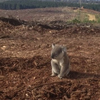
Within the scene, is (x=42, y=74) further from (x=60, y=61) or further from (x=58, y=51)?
(x=58, y=51)

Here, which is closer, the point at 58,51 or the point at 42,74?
the point at 58,51

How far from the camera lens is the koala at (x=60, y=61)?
6941 millimetres

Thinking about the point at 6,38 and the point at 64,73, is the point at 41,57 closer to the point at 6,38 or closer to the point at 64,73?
the point at 64,73

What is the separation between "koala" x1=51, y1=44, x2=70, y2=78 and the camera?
694 cm

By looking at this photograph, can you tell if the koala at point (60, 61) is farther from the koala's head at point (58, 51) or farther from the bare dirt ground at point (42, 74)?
the bare dirt ground at point (42, 74)

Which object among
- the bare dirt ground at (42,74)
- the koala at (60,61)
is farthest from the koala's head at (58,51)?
the bare dirt ground at (42,74)

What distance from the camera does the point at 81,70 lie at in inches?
313

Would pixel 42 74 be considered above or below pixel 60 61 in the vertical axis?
below

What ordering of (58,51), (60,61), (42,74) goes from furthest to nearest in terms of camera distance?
(42,74) < (60,61) < (58,51)

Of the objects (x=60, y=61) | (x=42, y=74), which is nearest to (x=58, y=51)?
(x=60, y=61)

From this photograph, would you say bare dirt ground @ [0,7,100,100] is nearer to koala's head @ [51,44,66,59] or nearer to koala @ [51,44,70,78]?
koala @ [51,44,70,78]

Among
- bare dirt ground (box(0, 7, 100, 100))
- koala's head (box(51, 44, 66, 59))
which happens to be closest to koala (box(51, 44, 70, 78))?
koala's head (box(51, 44, 66, 59))

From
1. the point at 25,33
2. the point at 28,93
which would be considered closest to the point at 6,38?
the point at 25,33

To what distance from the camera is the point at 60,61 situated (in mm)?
7152
